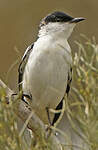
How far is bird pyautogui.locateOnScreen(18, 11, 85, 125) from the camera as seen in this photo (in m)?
2.61

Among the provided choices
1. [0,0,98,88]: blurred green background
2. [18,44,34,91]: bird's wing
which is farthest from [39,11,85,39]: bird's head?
[0,0,98,88]: blurred green background

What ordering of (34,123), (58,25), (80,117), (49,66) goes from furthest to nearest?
(58,25) → (49,66) → (34,123) → (80,117)

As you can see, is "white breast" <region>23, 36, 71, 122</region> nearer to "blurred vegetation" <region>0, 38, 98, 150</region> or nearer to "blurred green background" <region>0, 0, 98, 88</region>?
"blurred vegetation" <region>0, 38, 98, 150</region>

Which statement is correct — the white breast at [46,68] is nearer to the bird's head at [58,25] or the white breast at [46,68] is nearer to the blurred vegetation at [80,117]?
the bird's head at [58,25]

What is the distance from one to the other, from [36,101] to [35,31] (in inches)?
78.0

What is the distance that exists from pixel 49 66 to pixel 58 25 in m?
0.27

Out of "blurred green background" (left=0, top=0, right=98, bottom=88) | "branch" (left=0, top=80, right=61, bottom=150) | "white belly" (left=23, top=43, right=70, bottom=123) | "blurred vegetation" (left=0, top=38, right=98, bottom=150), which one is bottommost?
"blurred green background" (left=0, top=0, right=98, bottom=88)

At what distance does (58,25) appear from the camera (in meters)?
2.74

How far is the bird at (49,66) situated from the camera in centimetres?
261

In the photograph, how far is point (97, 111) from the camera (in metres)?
1.58

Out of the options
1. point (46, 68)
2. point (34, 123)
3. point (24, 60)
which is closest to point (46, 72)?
point (46, 68)

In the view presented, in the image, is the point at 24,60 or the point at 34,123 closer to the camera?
the point at 34,123

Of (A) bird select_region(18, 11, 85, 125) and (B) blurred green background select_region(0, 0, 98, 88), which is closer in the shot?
(A) bird select_region(18, 11, 85, 125)

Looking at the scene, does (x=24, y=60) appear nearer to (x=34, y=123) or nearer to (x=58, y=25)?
(x=58, y=25)
